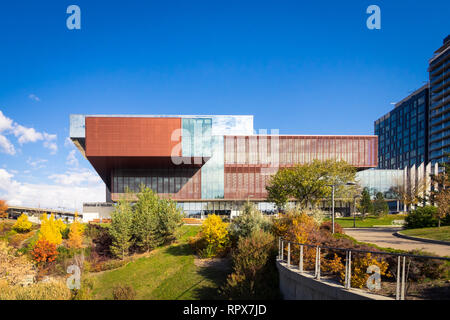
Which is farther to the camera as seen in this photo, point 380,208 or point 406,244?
point 380,208

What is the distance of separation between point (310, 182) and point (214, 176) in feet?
81.0

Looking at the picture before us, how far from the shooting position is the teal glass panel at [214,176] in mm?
49156

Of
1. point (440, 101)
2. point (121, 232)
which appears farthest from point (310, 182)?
point (440, 101)

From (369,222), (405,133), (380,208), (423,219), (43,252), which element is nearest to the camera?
(43,252)

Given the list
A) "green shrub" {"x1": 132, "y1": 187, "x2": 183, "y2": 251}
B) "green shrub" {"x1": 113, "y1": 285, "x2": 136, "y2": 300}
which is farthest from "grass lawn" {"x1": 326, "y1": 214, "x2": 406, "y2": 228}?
"green shrub" {"x1": 113, "y1": 285, "x2": 136, "y2": 300}

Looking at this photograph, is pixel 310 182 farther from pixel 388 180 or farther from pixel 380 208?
pixel 388 180

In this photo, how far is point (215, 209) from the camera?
166 feet

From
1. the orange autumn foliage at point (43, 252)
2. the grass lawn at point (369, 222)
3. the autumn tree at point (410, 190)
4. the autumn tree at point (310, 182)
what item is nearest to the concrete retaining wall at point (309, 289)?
the autumn tree at point (310, 182)

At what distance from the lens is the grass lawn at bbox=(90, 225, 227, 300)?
13430 mm

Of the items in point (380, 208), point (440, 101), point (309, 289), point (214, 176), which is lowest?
point (380, 208)

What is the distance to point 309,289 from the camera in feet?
26.0

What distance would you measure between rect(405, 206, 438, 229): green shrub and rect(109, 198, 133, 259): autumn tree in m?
26.3

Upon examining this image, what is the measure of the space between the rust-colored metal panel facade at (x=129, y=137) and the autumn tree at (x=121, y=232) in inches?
850
